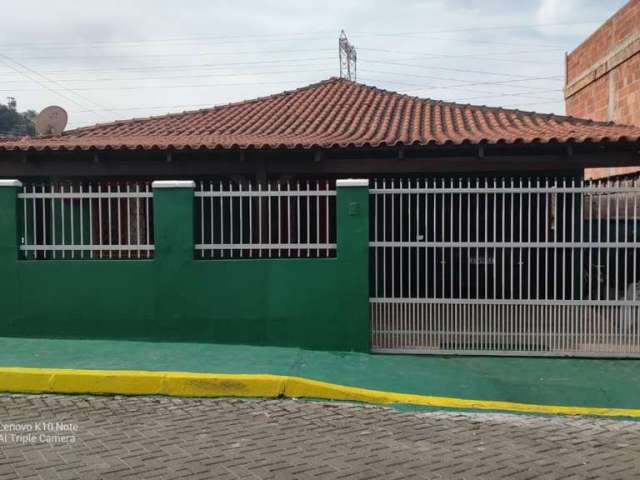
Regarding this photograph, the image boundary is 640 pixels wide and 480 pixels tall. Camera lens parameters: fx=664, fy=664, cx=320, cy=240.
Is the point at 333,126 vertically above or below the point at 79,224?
above

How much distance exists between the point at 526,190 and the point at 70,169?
6.41 m

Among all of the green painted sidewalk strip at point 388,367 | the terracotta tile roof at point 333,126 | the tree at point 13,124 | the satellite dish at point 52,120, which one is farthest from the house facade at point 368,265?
the tree at point 13,124

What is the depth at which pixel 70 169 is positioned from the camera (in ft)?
31.7

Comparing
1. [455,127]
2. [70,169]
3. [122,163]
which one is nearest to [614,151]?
[455,127]

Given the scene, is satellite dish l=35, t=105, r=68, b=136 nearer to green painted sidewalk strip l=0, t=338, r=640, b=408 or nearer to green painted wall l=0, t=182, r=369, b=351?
green painted wall l=0, t=182, r=369, b=351

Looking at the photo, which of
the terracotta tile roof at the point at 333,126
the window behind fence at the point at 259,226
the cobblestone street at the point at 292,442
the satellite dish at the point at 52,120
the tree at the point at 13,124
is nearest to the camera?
the cobblestone street at the point at 292,442

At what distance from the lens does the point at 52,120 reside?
12.1 m

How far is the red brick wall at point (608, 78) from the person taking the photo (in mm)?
12797

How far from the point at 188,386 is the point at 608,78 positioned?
12.1 m

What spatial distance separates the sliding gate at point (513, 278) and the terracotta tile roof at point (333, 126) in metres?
1.44

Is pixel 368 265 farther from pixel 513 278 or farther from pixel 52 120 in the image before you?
pixel 52 120

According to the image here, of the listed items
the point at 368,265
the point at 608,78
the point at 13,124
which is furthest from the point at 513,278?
the point at 13,124

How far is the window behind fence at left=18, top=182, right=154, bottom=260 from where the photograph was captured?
7.45 meters

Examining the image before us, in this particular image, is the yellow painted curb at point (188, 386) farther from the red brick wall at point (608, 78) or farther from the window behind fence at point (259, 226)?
the red brick wall at point (608, 78)
